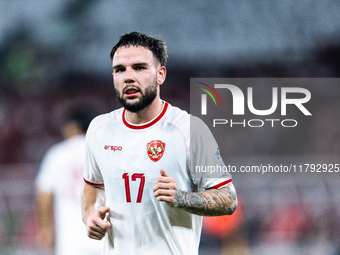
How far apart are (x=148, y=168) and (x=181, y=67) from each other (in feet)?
21.3

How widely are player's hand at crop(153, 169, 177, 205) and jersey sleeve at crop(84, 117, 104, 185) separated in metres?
0.51

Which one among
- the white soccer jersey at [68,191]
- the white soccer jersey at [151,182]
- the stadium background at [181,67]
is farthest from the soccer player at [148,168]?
the stadium background at [181,67]

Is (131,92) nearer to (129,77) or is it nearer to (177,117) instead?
(129,77)

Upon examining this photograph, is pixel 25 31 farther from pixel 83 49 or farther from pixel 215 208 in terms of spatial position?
pixel 215 208

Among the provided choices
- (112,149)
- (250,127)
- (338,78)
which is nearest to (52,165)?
(112,149)

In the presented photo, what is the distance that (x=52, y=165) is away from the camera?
3.44 meters

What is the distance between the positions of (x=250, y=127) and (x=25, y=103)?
156 inches

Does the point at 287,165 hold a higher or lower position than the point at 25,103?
lower

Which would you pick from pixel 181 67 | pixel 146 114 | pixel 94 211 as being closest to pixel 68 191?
pixel 94 211

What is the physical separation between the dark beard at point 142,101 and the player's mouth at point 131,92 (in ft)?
0.09

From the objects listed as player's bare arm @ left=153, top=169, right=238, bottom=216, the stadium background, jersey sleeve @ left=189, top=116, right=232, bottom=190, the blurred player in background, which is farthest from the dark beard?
the stadium background

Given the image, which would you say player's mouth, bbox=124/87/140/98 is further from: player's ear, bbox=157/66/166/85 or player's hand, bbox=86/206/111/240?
player's hand, bbox=86/206/111/240

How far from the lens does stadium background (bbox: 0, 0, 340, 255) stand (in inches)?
240

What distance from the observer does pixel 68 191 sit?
3316 mm
